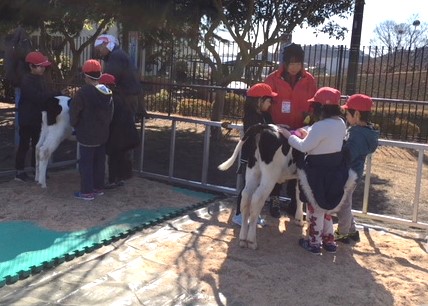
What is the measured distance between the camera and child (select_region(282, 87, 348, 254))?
14.4ft

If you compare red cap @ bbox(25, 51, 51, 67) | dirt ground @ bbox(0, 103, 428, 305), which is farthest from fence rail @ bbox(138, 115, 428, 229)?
red cap @ bbox(25, 51, 51, 67)

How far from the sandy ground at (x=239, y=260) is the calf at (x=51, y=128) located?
35cm

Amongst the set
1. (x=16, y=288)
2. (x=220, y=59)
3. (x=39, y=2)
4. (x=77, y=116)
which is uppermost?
(x=39, y=2)

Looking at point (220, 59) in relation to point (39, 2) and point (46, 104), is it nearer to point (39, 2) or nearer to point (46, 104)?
point (39, 2)

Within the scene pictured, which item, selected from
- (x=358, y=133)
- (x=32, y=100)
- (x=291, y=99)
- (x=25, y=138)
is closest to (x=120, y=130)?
(x=32, y=100)

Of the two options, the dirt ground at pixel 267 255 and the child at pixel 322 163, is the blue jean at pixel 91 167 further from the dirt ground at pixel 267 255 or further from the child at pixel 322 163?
the child at pixel 322 163

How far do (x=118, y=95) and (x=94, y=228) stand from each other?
1.85m

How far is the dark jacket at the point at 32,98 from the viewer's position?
6.35 m

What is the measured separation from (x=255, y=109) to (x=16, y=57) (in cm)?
353

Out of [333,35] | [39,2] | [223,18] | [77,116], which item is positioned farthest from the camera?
[333,35]

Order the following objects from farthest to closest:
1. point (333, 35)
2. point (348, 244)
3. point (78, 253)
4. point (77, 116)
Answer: point (333, 35)
point (77, 116)
point (348, 244)
point (78, 253)

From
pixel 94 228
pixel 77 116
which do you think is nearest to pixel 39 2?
pixel 77 116

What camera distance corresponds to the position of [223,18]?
1123 centimetres

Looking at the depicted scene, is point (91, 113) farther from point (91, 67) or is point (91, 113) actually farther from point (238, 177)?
point (238, 177)
